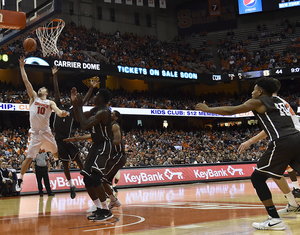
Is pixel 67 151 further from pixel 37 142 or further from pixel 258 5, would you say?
pixel 258 5

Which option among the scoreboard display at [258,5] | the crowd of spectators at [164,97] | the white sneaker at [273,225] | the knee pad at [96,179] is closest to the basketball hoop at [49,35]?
the knee pad at [96,179]

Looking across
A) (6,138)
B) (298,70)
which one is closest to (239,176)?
(6,138)

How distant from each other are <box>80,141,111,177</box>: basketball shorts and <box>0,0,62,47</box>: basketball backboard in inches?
142

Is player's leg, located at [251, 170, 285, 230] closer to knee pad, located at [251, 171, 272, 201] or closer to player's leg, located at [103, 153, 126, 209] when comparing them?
knee pad, located at [251, 171, 272, 201]

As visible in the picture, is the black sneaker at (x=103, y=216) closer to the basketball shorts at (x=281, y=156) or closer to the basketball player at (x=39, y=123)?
the basketball player at (x=39, y=123)

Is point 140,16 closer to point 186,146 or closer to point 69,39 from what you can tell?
point 69,39

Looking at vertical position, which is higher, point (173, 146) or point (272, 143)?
point (173, 146)

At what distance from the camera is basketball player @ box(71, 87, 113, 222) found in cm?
591

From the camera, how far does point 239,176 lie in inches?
758

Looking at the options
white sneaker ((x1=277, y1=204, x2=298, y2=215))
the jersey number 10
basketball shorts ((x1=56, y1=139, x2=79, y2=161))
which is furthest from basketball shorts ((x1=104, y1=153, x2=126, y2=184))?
white sneaker ((x1=277, y1=204, x2=298, y2=215))

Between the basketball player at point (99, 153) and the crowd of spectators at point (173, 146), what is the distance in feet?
38.4

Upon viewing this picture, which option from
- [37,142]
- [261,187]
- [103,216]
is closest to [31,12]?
[37,142]

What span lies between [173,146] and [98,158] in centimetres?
2167

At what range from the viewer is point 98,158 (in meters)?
6.07
